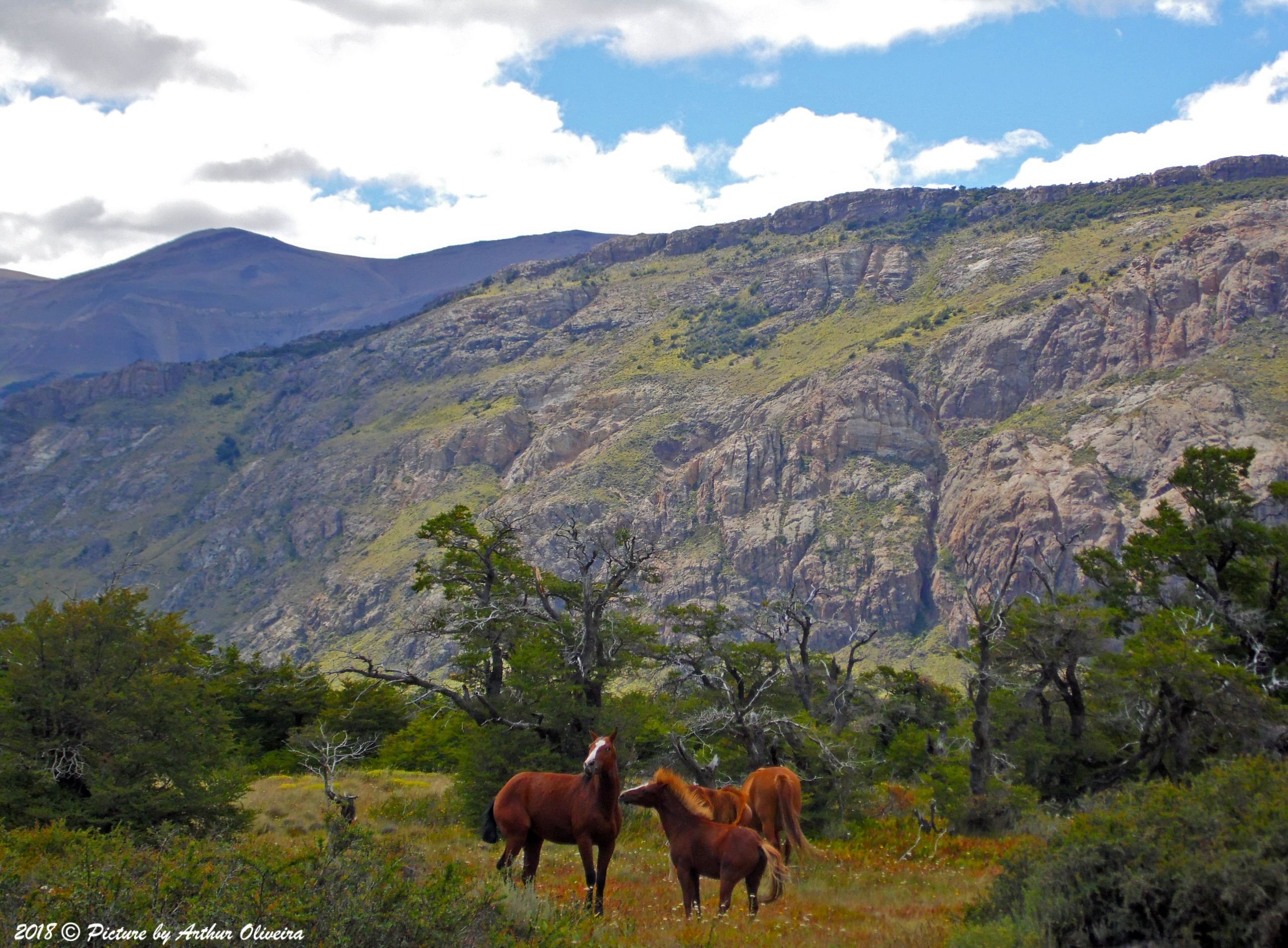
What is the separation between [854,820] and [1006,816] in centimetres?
336

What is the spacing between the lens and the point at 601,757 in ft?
35.4

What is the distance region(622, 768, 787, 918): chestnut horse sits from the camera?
10.8m

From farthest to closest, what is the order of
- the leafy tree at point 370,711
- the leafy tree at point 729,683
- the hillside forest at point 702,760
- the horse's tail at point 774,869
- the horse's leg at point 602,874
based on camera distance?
the leafy tree at point 370,711
the leafy tree at point 729,683
the horse's tail at point 774,869
the horse's leg at point 602,874
the hillside forest at point 702,760

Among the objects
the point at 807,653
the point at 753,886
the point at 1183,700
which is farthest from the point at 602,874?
the point at 807,653

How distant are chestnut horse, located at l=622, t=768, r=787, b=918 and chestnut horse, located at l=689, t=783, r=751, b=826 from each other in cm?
219

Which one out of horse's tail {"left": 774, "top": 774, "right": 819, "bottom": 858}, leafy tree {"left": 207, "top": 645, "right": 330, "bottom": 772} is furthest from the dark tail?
leafy tree {"left": 207, "top": 645, "right": 330, "bottom": 772}

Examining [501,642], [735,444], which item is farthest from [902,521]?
[501,642]

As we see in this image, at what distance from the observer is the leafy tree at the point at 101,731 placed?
15.6 meters

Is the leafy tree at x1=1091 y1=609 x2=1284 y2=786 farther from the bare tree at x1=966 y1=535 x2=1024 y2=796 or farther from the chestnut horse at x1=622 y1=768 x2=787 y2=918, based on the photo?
the chestnut horse at x1=622 y1=768 x2=787 y2=918

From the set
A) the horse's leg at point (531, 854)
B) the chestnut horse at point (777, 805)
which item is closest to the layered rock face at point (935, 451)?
the chestnut horse at point (777, 805)

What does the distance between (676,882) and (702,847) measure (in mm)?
3414

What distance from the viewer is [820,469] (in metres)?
172

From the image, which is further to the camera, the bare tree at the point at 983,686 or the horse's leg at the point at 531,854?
the bare tree at the point at 983,686

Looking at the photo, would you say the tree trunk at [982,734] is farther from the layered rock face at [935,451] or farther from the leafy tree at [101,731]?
the layered rock face at [935,451]
